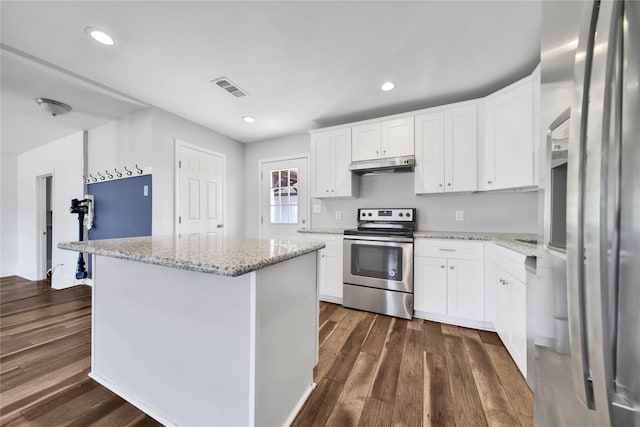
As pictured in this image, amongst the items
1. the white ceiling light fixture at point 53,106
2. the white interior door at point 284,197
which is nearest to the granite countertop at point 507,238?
the white interior door at point 284,197

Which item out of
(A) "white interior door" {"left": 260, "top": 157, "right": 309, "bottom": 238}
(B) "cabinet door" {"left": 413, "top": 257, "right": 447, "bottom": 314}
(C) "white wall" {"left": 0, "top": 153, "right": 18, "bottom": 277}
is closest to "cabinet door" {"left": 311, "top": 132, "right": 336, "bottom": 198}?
(A) "white interior door" {"left": 260, "top": 157, "right": 309, "bottom": 238}

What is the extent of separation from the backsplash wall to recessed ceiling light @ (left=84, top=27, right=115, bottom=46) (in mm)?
2759

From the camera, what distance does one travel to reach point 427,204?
3.05 metres

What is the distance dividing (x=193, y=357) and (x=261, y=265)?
69 centimetres

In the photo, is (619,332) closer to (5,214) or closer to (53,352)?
(53,352)

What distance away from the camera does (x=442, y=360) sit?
6.06ft

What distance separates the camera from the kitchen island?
1019 millimetres

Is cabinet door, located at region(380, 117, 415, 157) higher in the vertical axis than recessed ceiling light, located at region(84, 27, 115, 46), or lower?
lower

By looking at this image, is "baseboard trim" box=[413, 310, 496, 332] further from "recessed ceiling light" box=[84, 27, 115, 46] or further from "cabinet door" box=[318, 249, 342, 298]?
"recessed ceiling light" box=[84, 27, 115, 46]

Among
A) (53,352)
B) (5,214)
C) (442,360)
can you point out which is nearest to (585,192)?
(442,360)

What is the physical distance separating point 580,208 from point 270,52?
7.29 feet

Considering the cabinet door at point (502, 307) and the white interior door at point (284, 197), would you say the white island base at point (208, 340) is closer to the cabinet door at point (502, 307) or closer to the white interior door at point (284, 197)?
the cabinet door at point (502, 307)

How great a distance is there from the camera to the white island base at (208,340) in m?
1.04

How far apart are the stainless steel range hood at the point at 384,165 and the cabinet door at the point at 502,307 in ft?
4.62
